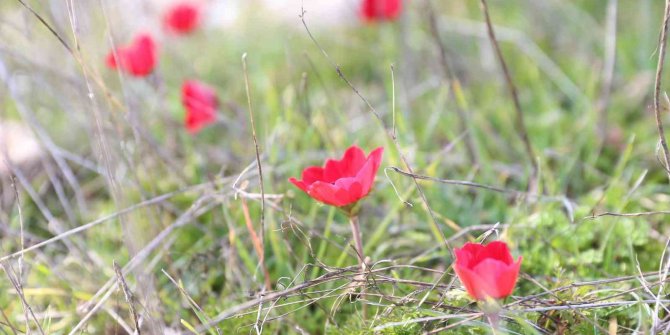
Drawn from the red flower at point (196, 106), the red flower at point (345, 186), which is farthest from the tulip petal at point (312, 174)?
the red flower at point (196, 106)

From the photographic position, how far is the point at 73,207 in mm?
1983

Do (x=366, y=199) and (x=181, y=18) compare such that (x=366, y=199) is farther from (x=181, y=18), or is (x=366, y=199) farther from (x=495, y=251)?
(x=181, y=18)

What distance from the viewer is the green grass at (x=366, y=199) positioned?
125 cm

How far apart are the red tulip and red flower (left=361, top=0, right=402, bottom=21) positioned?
4.60 ft

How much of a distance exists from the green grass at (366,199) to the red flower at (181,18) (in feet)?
0.58

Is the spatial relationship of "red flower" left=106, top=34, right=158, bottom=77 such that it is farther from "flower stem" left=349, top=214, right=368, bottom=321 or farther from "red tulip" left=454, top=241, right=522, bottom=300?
Result: "red tulip" left=454, top=241, right=522, bottom=300

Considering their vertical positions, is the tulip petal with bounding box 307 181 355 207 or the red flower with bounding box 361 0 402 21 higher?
the red flower with bounding box 361 0 402 21

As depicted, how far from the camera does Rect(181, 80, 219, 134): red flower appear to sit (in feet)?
6.22

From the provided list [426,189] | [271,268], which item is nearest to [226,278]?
[271,268]

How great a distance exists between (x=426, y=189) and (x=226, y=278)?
0.52 m

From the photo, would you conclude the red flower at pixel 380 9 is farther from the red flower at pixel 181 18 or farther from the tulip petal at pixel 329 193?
the tulip petal at pixel 329 193

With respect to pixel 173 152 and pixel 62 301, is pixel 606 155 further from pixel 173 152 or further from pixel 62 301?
pixel 62 301

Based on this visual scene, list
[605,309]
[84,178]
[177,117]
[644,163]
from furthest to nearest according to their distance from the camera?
A: [177,117] → [84,178] → [644,163] → [605,309]

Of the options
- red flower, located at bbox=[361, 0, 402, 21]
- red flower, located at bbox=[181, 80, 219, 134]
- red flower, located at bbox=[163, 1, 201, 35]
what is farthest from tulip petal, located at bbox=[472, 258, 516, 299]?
red flower, located at bbox=[163, 1, 201, 35]
